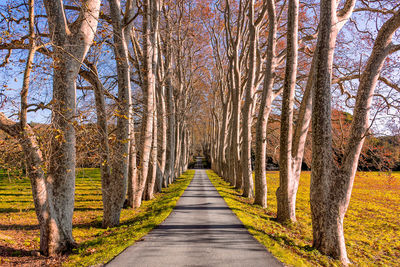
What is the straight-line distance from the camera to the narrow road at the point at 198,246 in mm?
4723

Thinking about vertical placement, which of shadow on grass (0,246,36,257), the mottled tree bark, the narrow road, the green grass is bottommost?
the green grass

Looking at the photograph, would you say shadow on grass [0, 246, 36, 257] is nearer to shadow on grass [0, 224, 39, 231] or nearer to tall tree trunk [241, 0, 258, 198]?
shadow on grass [0, 224, 39, 231]

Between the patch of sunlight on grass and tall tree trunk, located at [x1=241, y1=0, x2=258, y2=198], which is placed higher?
tall tree trunk, located at [x1=241, y1=0, x2=258, y2=198]

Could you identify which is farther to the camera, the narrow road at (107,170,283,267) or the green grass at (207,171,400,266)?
the green grass at (207,171,400,266)

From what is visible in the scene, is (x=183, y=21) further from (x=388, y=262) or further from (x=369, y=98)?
(x=388, y=262)

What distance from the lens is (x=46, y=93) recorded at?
555 cm

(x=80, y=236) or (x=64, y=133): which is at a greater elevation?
(x=64, y=133)

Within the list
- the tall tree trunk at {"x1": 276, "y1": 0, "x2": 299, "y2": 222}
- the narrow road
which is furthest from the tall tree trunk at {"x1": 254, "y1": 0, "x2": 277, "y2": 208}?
the narrow road

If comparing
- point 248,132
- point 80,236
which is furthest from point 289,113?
point 80,236

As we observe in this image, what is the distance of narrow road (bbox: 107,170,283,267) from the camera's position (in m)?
4.72

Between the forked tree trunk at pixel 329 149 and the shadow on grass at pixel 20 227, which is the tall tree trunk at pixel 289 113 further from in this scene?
the shadow on grass at pixel 20 227

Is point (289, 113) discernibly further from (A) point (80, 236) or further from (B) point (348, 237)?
(A) point (80, 236)

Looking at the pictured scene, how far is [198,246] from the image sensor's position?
18.4ft

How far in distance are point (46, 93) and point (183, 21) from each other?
16511 mm
